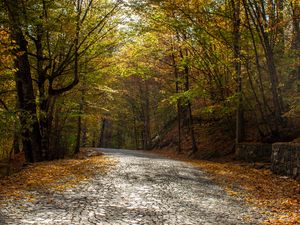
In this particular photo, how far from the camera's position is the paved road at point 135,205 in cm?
546

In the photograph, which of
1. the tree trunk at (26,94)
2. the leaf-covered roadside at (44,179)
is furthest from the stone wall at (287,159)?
the tree trunk at (26,94)

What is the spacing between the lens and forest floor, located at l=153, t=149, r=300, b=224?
677cm

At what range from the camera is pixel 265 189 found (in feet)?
31.0

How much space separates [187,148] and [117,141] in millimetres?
26684

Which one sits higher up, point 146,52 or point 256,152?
point 146,52

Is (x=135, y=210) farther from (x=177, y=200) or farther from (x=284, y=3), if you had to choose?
(x=284, y=3)

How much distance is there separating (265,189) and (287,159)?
7.94 feet

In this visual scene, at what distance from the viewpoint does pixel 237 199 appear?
7.95 metres

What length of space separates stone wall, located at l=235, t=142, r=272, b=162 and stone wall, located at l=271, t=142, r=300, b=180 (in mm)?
2286

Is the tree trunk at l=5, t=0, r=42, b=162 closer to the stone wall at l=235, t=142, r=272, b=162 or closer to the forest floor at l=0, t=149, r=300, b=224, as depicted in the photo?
the forest floor at l=0, t=149, r=300, b=224

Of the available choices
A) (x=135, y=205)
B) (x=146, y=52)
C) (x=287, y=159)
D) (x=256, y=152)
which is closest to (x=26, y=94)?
(x=146, y=52)

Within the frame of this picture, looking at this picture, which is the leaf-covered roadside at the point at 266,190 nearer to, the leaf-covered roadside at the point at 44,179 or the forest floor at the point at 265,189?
the forest floor at the point at 265,189

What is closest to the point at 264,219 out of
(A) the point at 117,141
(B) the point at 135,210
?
(B) the point at 135,210

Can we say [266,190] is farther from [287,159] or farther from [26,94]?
[26,94]
